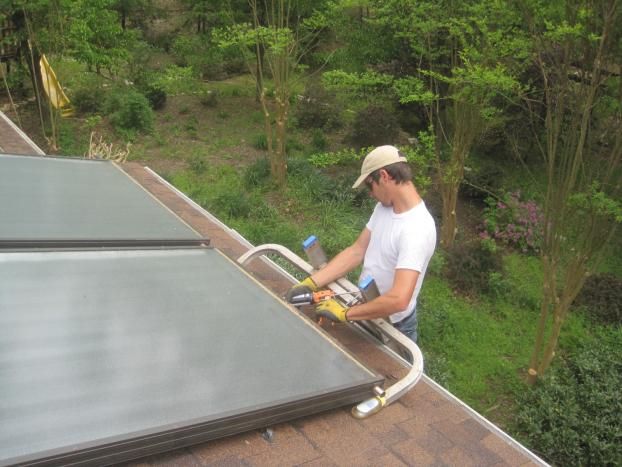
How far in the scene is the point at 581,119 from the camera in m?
4.68

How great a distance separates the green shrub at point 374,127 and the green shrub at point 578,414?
6813mm

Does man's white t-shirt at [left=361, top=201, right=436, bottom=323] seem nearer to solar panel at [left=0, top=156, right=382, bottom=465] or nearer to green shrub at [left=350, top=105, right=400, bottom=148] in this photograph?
solar panel at [left=0, top=156, right=382, bottom=465]

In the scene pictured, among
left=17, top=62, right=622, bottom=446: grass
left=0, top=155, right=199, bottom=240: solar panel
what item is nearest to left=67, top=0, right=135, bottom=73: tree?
left=17, top=62, right=622, bottom=446: grass

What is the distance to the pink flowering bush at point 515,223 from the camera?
347 inches

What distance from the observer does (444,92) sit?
10.3m

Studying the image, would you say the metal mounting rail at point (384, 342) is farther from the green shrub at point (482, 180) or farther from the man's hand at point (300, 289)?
the green shrub at point (482, 180)

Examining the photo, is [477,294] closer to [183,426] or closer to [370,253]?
[370,253]

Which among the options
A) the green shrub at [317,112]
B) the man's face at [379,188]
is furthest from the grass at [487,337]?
the green shrub at [317,112]

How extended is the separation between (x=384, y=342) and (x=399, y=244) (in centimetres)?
52

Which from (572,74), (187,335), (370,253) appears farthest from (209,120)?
(187,335)

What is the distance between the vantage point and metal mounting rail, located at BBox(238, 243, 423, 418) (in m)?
Result: 2.10

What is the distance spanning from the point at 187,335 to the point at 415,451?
93 cm

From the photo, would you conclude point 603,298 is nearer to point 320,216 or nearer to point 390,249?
point 320,216

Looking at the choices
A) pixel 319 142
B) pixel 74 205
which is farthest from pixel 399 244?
pixel 319 142
